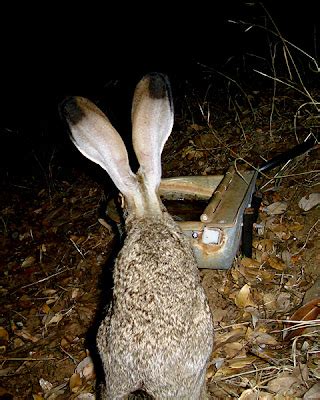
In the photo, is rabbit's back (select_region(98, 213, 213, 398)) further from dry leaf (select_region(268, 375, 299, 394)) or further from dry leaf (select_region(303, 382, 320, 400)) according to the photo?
dry leaf (select_region(303, 382, 320, 400))

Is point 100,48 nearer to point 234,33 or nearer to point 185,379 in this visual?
point 234,33

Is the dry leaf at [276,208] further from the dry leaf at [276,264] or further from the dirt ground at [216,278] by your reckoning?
the dry leaf at [276,264]

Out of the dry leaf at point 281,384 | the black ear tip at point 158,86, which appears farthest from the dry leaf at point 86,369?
the black ear tip at point 158,86

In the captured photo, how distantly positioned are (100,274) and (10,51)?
505 inches

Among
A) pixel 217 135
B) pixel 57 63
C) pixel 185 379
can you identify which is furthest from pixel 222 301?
pixel 57 63

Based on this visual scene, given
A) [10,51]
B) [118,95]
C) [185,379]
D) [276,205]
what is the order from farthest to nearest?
[10,51] → [118,95] → [276,205] → [185,379]

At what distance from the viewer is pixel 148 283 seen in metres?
2.92

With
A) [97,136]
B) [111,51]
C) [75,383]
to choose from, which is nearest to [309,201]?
[97,136]

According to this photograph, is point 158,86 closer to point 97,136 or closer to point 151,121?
point 151,121

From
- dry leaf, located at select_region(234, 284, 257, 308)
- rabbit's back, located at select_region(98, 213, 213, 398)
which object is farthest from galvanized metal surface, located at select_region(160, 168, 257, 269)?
rabbit's back, located at select_region(98, 213, 213, 398)

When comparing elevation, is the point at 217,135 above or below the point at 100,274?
above

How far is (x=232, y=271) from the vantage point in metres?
4.32

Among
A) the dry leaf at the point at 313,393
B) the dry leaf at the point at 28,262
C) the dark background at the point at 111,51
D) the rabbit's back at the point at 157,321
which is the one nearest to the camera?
the rabbit's back at the point at 157,321

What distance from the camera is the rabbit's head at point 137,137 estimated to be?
3.33 m
